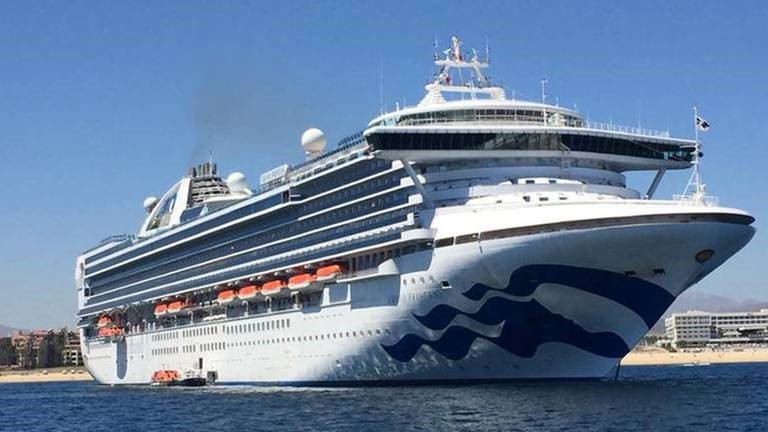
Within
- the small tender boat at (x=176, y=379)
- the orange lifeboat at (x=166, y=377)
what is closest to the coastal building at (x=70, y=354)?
the small tender boat at (x=176, y=379)

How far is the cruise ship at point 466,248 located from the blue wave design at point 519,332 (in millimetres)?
64

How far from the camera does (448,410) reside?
38.0 m

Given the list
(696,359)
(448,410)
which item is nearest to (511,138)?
(448,410)

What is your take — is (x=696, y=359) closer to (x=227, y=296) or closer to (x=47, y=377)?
(x=227, y=296)

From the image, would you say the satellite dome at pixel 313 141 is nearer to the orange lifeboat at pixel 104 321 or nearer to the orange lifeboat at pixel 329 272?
the orange lifeboat at pixel 329 272

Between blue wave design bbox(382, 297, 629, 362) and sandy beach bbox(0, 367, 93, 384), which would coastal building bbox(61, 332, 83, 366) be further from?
blue wave design bbox(382, 297, 629, 362)

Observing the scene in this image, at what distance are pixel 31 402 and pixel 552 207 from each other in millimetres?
42282

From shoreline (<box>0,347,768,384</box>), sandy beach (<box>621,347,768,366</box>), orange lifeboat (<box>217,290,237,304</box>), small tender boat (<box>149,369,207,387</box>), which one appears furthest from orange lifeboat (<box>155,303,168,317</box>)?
sandy beach (<box>621,347,768,366</box>)

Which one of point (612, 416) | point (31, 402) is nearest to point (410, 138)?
point (612, 416)

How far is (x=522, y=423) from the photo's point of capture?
34.2m

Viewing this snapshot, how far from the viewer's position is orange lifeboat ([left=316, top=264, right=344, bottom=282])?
51594 mm

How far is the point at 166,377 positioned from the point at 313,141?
64.5 feet

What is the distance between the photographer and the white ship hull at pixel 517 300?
42750mm

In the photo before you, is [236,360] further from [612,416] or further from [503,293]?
[612,416]
